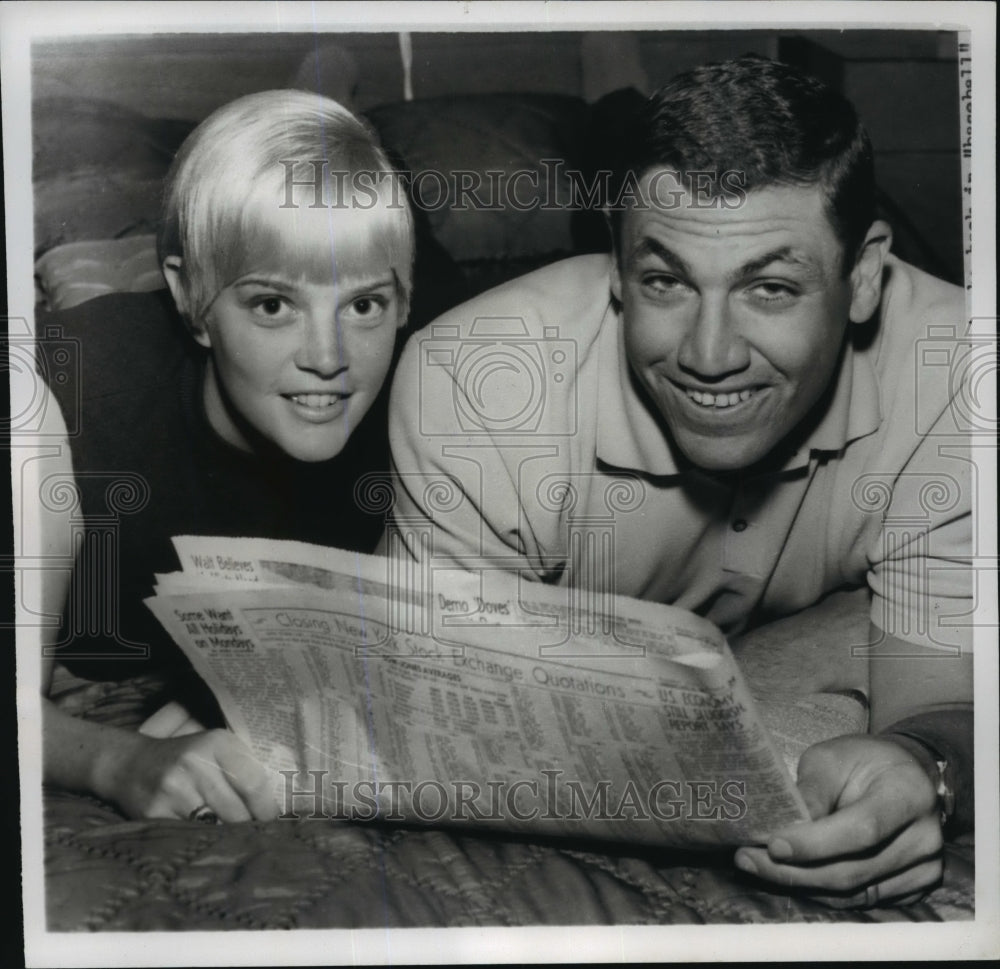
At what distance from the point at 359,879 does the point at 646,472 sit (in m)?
0.47

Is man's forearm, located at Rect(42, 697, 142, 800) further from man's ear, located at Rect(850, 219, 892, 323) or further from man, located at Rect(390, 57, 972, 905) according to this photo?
man's ear, located at Rect(850, 219, 892, 323)

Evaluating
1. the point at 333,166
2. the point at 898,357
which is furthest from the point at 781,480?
the point at 333,166

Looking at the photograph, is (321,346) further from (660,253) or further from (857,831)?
(857,831)

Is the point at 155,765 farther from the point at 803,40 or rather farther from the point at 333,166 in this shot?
the point at 803,40

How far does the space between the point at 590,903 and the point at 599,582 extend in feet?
1.00

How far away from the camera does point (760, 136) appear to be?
1126 mm

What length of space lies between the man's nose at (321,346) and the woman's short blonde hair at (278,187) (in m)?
0.05

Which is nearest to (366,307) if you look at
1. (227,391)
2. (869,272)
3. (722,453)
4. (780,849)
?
(227,391)

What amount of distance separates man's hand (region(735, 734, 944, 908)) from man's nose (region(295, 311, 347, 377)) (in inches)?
23.0

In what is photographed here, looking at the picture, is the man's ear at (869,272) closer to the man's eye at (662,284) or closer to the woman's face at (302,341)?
the man's eye at (662,284)

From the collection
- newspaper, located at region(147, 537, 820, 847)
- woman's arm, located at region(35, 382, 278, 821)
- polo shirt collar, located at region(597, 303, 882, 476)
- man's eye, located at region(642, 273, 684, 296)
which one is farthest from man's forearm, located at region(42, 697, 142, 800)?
man's eye, located at region(642, 273, 684, 296)

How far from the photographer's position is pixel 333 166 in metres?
1.16

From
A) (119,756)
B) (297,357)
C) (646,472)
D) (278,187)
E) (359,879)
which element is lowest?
(359,879)

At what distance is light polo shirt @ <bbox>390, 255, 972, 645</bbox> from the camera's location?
1.18m
